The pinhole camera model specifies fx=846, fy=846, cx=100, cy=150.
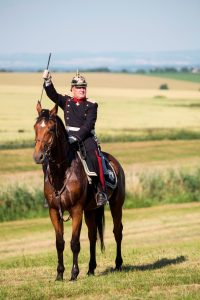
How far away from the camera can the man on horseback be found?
45.6ft

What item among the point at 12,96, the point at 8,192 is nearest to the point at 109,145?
the point at 8,192

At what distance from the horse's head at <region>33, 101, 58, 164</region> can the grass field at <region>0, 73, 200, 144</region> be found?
127 ft

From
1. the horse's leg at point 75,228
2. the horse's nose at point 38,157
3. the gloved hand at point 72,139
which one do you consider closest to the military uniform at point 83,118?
the gloved hand at point 72,139

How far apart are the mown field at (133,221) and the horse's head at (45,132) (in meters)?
2.00

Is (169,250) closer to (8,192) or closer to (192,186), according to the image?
(8,192)

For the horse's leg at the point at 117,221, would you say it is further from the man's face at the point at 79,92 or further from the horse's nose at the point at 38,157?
the horse's nose at the point at 38,157

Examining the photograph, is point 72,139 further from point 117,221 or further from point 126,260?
point 126,260

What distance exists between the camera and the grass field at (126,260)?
11969 mm

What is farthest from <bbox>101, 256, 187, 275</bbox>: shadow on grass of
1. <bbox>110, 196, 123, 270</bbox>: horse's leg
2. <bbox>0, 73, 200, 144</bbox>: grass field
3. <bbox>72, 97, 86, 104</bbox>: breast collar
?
<bbox>0, 73, 200, 144</bbox>: grass field

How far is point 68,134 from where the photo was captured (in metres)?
13.9

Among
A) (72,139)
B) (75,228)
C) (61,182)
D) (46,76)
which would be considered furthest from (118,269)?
(46,76)

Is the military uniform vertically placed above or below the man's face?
below

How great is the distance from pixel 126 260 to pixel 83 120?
406 cm

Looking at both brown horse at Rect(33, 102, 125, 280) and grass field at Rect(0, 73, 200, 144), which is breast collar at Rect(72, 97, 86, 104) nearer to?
brown horse at Rect(33, 102, 125, 280)
